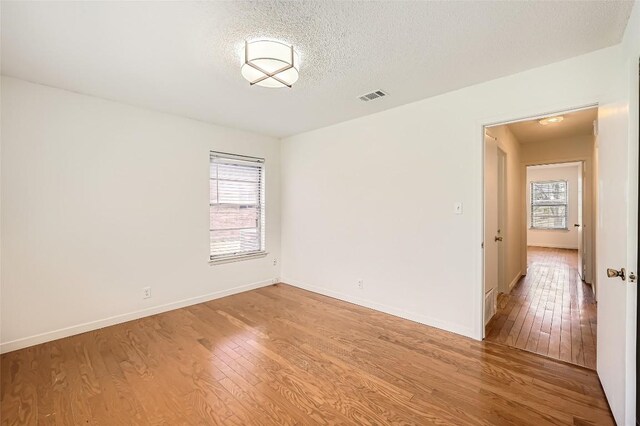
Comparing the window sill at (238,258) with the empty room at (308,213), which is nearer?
the empty room at (308,213)

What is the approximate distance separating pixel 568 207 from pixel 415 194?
28.5 feet

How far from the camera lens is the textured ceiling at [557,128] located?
3.87 meters

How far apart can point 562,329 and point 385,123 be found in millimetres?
2961

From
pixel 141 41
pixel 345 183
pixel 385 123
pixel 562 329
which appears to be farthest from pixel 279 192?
pixel 562 329

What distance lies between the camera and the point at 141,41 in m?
2.00

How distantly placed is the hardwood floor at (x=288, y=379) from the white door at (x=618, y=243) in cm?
31

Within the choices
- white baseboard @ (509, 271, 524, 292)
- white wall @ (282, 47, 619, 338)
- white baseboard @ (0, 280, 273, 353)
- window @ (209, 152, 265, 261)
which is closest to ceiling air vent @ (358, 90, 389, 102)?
white wall @ (282, 47, 619, 338)

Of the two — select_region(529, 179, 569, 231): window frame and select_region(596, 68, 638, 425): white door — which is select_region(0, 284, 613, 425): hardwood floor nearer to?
select_region(596, 68, 638, 425): white door

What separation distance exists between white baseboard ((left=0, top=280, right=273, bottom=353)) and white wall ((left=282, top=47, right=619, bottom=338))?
145 centimetres

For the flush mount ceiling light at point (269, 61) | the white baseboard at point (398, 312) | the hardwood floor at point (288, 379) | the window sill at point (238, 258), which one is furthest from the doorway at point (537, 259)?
the window sill at point (238, 258)

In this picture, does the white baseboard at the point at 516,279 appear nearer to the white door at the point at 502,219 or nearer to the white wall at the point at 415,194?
the white door at the point at 502,219

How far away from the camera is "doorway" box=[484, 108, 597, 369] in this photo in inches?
110

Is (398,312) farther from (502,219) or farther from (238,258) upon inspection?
(238,258)

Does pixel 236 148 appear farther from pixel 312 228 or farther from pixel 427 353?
pixel 427 353
